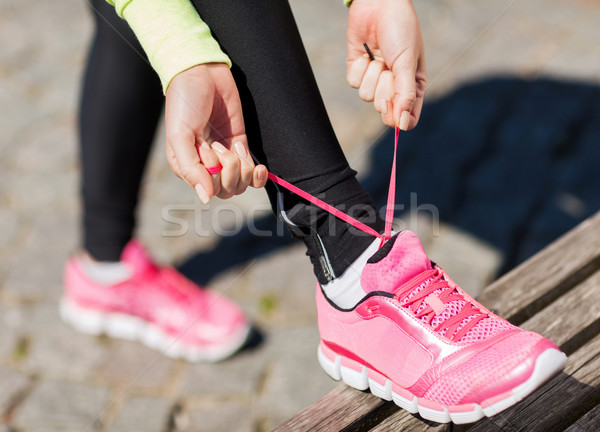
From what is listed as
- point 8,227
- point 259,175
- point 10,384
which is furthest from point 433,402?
point 8,227

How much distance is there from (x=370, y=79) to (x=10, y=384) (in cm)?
152

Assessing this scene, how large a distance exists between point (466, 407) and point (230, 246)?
158 centimetres

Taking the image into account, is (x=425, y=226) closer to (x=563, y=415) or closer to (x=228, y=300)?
(x=228, y=300)

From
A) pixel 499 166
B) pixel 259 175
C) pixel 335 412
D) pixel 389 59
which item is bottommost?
pixel 499 166

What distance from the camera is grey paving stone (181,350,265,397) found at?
2000mm

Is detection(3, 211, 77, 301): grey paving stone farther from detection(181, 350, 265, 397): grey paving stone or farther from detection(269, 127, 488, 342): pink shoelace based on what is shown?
detection(269, 127, 488, 342): pink shoelace

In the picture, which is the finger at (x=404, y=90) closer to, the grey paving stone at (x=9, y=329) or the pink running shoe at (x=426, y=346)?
the pink running shoe at (x=426, y=346)

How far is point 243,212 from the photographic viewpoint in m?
2.65

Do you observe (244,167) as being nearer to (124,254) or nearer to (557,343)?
(557,343)

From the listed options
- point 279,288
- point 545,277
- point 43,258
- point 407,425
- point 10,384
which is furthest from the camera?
point 43,258

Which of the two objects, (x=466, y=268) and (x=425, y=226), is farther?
(x=425, y=226)

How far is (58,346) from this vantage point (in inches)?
85.5

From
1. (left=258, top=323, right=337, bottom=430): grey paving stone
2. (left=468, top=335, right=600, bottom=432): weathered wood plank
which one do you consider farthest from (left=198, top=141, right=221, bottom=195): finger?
(left=258, top=323, right=337, bottom=430): grey paving stone

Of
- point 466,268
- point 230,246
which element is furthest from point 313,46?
point 466,268
